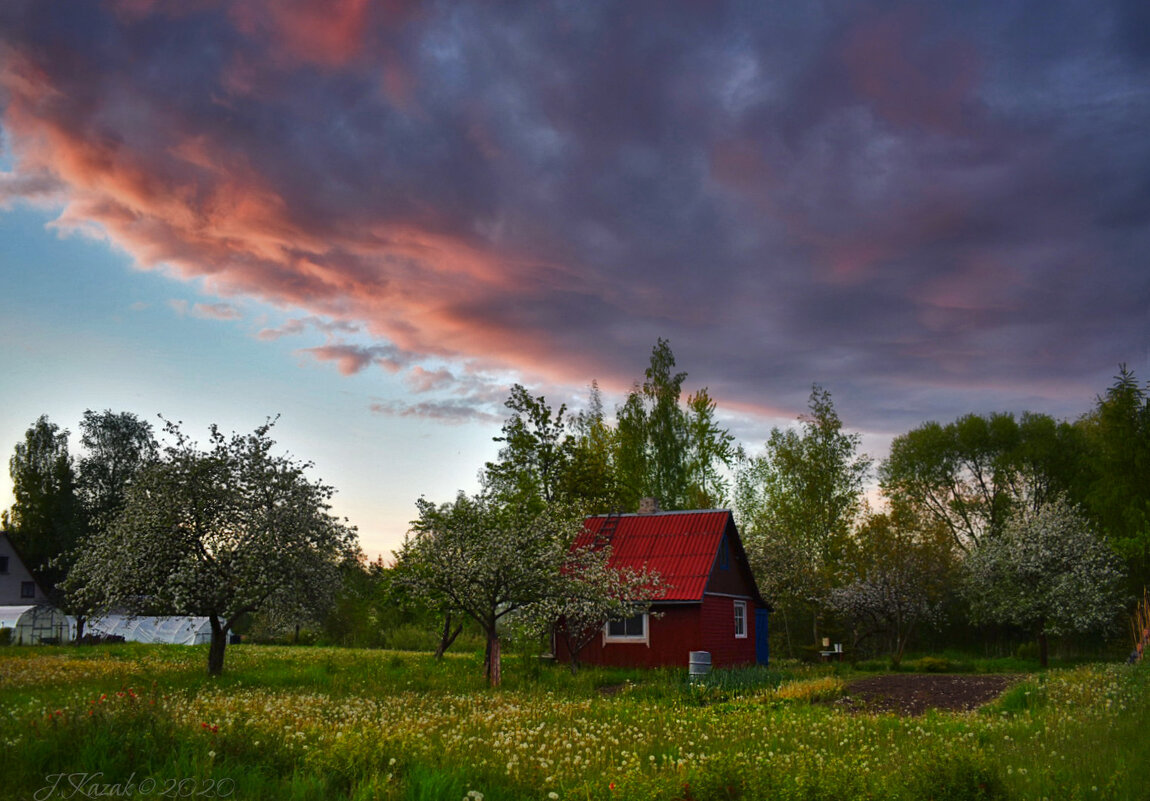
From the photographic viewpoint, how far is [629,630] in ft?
105

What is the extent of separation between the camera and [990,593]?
43.4 m

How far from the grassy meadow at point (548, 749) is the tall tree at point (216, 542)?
4.10 meters

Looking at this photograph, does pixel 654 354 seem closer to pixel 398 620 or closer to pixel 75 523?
pixel 398 620

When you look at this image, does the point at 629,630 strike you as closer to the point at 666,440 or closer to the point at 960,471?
the point at 666,440

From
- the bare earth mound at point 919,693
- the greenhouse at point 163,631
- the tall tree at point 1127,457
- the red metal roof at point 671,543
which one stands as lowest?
the greenhouse at point 163,631

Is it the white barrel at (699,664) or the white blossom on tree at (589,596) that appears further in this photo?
the white barrel at (699,664)

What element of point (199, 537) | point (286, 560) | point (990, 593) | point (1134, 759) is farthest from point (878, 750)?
point (990, 593)

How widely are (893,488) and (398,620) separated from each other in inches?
1524

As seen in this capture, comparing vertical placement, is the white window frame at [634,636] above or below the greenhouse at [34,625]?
above

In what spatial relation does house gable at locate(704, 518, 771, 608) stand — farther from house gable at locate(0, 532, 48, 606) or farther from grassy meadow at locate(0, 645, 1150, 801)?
house gable at locate(0, 532, 48, 606)

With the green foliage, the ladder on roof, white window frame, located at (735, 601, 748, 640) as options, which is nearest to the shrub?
white window frame, located at (735, 601, 748, 640)

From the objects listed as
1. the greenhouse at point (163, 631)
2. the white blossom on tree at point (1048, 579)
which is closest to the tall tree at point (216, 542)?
the white blossom on tree at point (1048, 579)

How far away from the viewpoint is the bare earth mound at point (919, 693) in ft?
66.2

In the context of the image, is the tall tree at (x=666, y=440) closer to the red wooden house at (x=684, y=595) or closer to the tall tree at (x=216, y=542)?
the red wooden house at (x=684, y=595)
